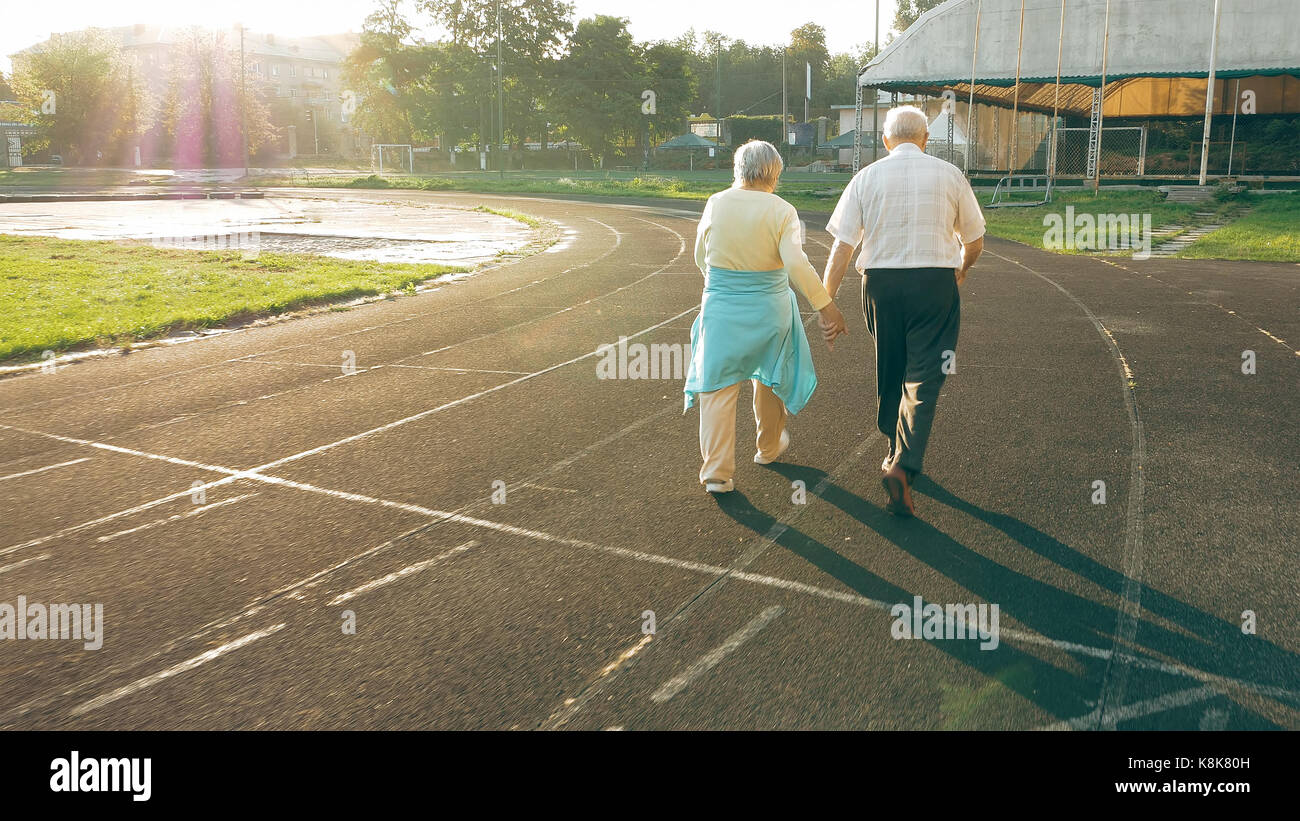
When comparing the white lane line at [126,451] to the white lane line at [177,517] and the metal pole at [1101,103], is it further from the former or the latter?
the metal pole at [1101,103]

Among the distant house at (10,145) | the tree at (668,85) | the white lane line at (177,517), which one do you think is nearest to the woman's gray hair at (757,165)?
the white lane line at (177,517)

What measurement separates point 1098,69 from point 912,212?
35.7 metres

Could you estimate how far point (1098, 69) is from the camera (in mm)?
36719

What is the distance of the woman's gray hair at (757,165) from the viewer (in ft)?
19.9

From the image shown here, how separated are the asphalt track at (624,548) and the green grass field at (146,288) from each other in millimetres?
2160

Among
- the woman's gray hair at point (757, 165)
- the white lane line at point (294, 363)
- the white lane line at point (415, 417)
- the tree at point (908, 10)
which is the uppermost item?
the tree at point (908, 10)

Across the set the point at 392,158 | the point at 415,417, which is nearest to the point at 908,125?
the point at 415,417

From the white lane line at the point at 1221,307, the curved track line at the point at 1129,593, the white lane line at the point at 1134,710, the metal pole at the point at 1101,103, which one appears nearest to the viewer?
the white lane line at the point at 1134,710

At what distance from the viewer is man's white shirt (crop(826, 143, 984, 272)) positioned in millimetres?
5812

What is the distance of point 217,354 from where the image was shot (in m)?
11.0

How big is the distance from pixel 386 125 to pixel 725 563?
94.6 metres

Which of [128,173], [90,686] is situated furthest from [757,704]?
[128,173]
